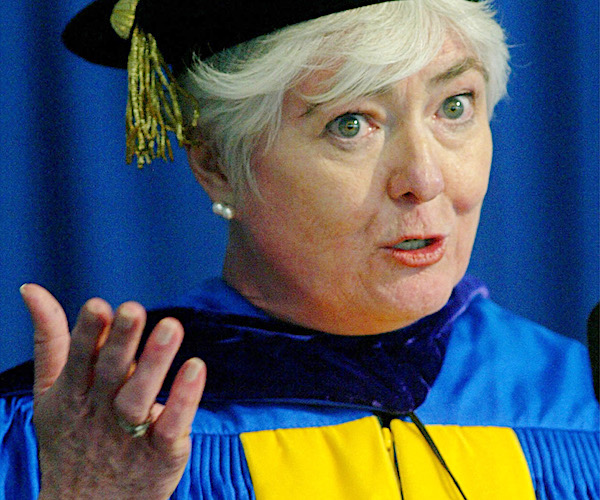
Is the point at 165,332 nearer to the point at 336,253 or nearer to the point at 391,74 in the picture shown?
the point at 336,253

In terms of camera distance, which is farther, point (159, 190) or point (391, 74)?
point (159, 190)

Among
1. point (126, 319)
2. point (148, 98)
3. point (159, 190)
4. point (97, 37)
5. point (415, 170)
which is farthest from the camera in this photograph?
point (159, 190)

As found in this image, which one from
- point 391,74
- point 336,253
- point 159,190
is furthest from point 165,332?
point 159,190

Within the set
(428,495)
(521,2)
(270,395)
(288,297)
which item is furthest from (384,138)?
(521,2)

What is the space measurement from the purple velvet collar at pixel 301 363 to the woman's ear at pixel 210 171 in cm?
18

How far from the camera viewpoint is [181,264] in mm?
1873

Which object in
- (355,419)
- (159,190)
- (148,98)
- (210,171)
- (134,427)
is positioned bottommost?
(355,419)

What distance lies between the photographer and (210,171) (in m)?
1.33

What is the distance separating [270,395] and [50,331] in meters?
0.40

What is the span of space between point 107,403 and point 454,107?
2.09 feet

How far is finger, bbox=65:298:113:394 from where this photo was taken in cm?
87

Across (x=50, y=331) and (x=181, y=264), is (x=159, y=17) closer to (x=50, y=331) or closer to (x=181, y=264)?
(x=50, y=331)

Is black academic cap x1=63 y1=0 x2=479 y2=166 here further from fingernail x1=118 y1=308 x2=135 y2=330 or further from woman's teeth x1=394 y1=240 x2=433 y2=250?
fingernail x1=118 y1=308 x2=135 y2=330

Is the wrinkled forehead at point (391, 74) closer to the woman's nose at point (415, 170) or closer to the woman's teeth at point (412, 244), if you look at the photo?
the woman's nose at point (415, 170)
